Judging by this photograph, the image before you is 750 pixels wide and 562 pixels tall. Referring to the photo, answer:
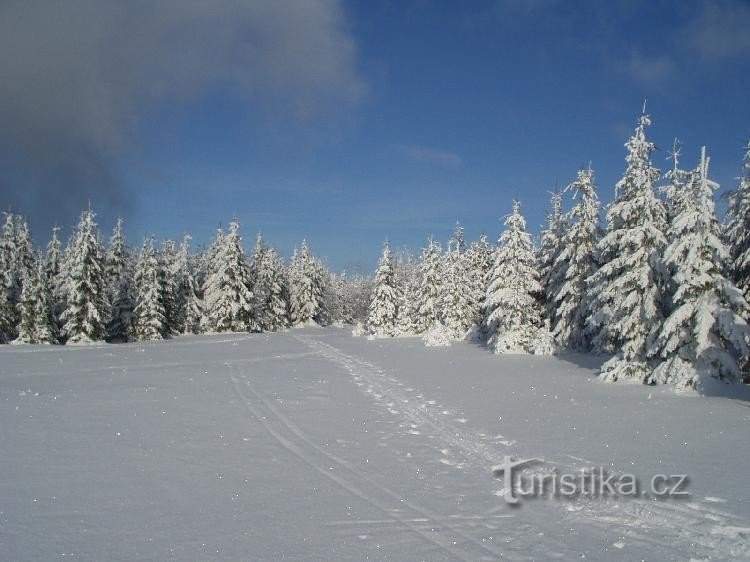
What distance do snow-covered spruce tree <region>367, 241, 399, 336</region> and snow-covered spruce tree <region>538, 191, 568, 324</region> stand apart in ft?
76.7

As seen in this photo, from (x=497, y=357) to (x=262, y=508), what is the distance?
1046 inches

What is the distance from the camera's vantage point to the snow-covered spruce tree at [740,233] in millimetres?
22750

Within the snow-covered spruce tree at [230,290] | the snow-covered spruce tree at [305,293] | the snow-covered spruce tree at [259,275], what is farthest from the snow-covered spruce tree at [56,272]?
the snow-covered spruce tree at [305,293]

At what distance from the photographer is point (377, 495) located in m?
8.65

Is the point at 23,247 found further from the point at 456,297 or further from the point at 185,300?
the point at 456,297

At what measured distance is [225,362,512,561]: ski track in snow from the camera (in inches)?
265

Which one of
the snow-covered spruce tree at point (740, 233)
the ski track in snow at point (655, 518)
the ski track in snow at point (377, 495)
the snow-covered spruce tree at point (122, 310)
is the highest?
the snow-covered spruce tree at point (740, 233)

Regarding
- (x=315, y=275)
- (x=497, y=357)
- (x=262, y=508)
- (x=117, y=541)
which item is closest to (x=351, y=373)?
(x=497, y=357)

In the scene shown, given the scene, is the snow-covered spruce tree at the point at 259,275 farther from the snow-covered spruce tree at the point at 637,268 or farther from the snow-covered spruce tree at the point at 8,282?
the snow-covered spruce tree at the point at 637,268

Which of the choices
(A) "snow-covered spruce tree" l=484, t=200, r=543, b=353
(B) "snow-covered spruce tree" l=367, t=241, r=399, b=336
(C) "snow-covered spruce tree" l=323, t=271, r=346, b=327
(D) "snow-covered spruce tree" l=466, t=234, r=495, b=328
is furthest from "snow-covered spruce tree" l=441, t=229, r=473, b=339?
(C) "snow-covered spruce tree" l=323, t=271, r=346, b=327

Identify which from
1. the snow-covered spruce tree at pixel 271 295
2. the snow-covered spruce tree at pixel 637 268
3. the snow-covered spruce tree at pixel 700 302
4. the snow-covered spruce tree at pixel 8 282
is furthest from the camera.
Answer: the snow-covered spruce tree at pixel 271 295

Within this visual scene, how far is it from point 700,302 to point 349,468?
14.6 meters

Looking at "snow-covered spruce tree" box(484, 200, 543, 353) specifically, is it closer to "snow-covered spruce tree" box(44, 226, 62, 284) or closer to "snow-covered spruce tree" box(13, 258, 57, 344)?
"snow-covered spruce tree" box(13, 258, 57, 344)

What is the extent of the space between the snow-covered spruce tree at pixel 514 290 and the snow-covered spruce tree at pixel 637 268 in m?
11.8
